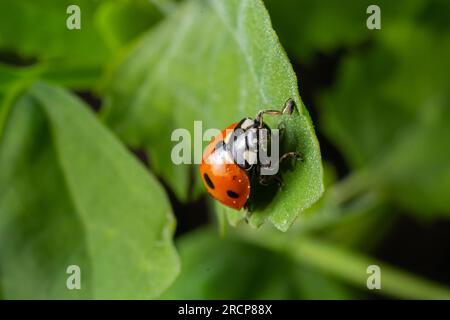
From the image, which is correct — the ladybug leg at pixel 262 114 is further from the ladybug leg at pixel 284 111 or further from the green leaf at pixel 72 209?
the green leaf at pixel 72 209

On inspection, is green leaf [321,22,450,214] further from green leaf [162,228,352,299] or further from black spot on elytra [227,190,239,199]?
black spot on elytra [227,190,239,199]

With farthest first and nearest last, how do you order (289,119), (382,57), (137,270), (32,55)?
(382,57) < (32,55) < (137,270) < (289,119)

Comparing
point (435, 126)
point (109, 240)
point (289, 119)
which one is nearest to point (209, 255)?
point (109, 240)

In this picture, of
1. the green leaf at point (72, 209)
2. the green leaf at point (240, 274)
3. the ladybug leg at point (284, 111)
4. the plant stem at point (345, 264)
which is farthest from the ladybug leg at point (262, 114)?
the plant stem at point (345, 264)

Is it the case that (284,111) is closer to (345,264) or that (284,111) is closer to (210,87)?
(210,87)

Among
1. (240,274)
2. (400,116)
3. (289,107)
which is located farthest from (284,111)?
(400,116)
